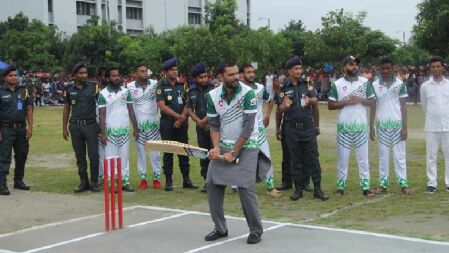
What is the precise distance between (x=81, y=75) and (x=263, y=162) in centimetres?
453

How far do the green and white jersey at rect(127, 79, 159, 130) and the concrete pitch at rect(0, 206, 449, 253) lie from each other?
101 inches

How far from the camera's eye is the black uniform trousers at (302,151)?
371 inches

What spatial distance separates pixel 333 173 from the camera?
12.0 meters

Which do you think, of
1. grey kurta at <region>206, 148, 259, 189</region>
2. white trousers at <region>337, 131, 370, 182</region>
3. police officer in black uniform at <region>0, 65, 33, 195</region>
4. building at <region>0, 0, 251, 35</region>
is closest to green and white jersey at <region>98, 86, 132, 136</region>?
police officer in black uniform at <region>0, 65, 33, 195</region>

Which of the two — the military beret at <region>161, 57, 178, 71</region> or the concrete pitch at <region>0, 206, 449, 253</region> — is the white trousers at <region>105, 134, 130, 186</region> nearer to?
the military beret at <region>161, 57, 178, 71</region>

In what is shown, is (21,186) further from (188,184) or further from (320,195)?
(320,195)

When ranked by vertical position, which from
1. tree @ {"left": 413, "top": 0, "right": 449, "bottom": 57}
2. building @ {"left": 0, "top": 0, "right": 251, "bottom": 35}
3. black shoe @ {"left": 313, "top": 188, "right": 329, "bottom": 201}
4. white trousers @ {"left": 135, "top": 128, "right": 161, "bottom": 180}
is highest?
building @ {"left": 0, "top": 0, "right": 251, "bottom": 35}

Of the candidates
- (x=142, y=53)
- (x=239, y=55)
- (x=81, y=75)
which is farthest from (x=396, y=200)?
(x=142, y=53)

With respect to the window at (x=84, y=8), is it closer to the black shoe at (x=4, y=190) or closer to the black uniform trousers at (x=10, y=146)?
the black uniform trousers at (x=10, y=146)

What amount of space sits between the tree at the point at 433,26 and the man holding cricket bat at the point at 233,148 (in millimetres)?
21930

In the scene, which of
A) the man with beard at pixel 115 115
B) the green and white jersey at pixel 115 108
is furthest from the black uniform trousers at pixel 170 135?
the green and white jersey at pixel 115 108

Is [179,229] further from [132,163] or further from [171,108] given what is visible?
[132,163]

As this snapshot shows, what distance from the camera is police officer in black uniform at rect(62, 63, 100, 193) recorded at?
35.0 feet

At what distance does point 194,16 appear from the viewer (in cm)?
9144
